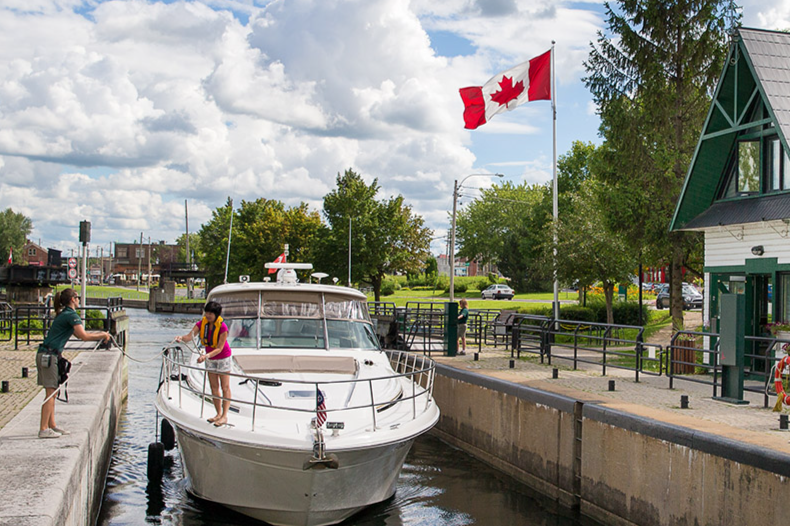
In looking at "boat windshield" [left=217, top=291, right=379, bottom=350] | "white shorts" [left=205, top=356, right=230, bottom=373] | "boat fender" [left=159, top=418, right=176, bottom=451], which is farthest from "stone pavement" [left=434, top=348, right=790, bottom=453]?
"boat fender" [left=159, top=418, right=176, bottom=451]

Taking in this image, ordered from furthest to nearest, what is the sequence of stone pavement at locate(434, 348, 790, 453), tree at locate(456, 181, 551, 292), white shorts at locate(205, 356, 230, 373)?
tree at locate(456, 181, 551, 292), white shorts at locate(205, 356, 230, 373), stone pavement at locate(434, 348, 790, 453)

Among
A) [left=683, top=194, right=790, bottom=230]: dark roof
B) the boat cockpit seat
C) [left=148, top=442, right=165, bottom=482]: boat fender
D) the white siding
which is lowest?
[left=148, top=442, right=165, bottom=482]: boat fender

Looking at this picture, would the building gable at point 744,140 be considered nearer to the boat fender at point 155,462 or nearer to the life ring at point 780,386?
the life ring at point 780,386

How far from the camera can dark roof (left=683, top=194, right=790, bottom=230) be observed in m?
15.1

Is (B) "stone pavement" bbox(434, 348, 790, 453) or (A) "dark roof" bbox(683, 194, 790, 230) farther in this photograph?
(A) "dark roof" bbox(683, 194, 790, 230)

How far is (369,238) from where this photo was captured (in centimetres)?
5709

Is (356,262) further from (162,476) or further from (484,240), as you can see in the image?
(162,476)

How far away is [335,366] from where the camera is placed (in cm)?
1145

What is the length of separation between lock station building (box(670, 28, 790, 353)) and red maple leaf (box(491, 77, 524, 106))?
386 inches

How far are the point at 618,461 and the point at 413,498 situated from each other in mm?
3295

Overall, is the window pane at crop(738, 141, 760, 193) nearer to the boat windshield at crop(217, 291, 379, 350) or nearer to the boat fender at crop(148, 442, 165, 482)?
the boat windshield at crop(217, 291, 379, 350)

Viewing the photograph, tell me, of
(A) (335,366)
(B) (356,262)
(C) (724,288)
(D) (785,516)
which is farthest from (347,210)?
(D) (785,516)

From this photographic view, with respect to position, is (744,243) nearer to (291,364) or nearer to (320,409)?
(291,364)

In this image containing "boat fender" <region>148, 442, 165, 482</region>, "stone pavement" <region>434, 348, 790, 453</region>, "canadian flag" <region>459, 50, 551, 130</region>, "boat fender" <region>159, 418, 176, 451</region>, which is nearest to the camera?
"stone pavement" <region>434, 348, 790, 453</region>
